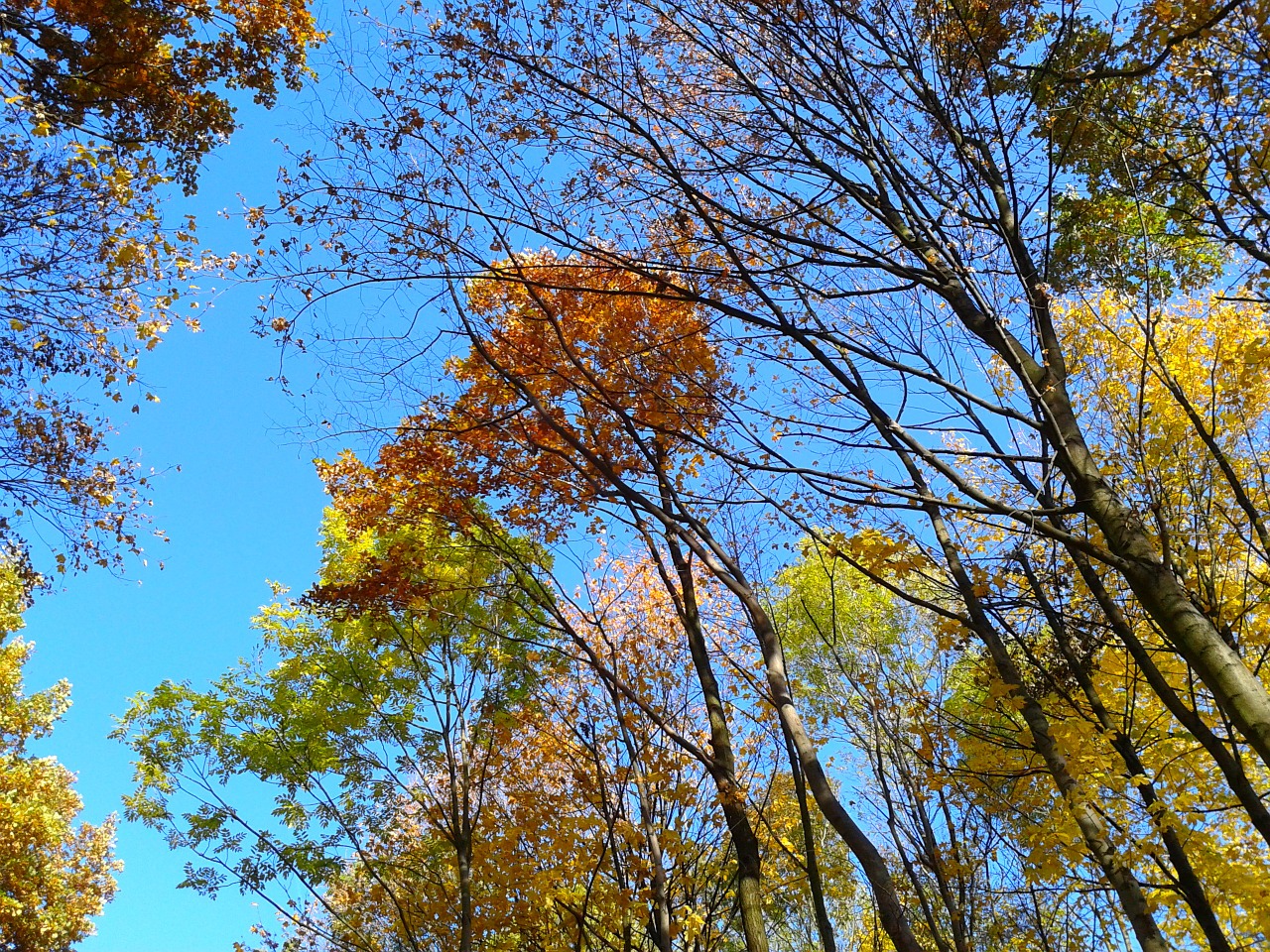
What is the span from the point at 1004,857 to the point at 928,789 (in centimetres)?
229

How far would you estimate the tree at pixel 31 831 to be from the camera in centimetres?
1270

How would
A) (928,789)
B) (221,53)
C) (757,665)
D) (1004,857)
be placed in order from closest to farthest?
(221,53)
(928,789)
(757,665)
(1004,857)

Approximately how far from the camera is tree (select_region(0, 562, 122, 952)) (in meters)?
12.7

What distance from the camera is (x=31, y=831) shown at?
1298cm

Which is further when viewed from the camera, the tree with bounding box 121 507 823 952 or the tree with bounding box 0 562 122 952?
the tree with bounding box 0 562 122 952

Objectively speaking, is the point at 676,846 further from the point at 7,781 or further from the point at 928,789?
the point at 7,781

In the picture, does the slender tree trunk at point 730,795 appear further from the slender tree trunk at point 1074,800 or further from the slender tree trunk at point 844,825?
the slender tree trunk at point 1074,800

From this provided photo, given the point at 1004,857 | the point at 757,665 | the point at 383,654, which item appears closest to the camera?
the point at 757,665

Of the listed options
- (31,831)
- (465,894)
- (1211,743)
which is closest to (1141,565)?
(1211,743)

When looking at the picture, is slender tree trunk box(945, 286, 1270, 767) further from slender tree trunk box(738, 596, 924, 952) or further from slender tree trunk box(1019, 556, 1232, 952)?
slender tree trunk box(1019, 556, 1232, 952)

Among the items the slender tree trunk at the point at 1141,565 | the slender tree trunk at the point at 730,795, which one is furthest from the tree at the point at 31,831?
the slender tree trunk at the point at 1141,565

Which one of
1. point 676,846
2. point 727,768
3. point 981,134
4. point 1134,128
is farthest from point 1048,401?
point 676,846

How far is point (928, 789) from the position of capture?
6.68m

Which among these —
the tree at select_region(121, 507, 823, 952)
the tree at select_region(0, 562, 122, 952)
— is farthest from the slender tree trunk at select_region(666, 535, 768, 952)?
the tree at select_region(0, 562, 122, 952)
